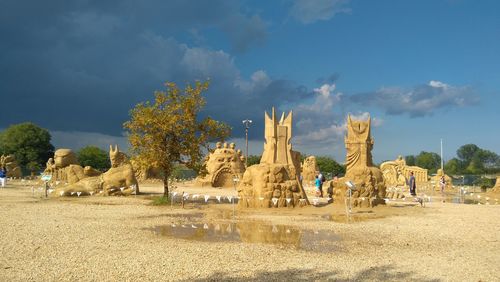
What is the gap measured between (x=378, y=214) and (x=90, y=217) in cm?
1144

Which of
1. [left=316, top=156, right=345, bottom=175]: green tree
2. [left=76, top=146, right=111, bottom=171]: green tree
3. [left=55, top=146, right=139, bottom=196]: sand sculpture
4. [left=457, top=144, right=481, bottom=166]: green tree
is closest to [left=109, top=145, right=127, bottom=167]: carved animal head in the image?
[left=55, top=146, right=139, bottom=196]: sand sculpture

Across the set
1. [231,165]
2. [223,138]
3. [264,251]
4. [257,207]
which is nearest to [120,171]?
[223,138]

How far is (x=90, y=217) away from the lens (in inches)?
596

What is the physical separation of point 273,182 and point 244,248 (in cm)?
939

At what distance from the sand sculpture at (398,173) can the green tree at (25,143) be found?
5011 cm

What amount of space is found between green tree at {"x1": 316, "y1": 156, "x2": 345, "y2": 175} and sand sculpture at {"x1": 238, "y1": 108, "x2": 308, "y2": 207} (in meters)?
62.5

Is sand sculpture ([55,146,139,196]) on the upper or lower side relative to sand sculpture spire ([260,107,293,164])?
lower

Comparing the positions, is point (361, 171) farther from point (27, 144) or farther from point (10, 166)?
point (27, 144)

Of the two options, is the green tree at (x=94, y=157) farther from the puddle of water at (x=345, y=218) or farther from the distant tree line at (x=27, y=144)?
the puddle of water at (x=345, y=218)

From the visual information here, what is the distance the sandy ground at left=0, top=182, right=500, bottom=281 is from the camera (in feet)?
Result: 24.9

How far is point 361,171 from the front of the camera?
2061 cm

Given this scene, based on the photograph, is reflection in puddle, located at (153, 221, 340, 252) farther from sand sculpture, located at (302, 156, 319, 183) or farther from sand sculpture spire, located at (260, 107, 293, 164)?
sand sculpture, located at (302, 156, 319, 183)

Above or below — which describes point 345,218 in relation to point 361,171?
below

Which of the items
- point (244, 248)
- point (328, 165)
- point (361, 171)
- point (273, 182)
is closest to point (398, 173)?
point (361, 171)
